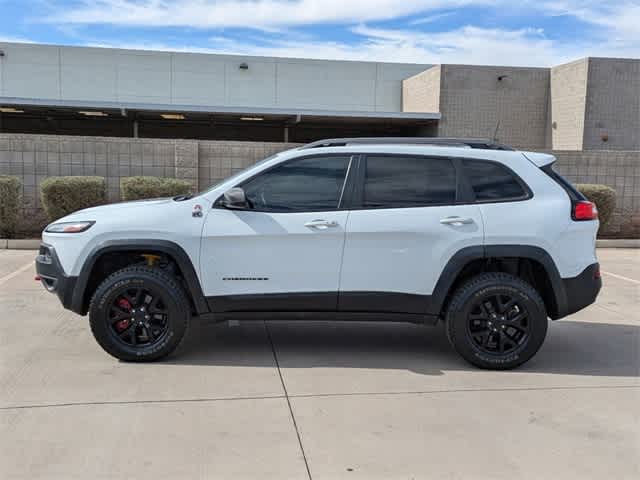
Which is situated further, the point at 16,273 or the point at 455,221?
the point at 16,273

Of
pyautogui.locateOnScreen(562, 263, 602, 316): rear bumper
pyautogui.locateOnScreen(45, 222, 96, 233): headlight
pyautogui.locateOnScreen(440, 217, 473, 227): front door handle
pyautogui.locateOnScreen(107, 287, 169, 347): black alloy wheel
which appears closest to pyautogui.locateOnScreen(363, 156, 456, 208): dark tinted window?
pyautogui.locateOnScreen(440, 217, 473, 227): front door handle

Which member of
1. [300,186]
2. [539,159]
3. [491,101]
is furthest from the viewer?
[491,101]

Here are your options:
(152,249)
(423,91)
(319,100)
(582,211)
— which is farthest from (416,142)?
(319,100)

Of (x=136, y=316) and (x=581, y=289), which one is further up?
(x=581, y=289)

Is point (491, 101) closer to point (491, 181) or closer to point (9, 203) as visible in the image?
point (9, 203)

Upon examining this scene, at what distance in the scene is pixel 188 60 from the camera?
23625 millimetres

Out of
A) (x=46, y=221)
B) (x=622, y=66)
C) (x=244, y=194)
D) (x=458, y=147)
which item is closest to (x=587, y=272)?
(x=458, y=147)

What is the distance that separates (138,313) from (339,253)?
1.70 metres

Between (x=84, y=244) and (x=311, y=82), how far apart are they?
20427mm

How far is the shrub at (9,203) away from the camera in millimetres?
10992

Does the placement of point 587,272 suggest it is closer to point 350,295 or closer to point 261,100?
point 350,295

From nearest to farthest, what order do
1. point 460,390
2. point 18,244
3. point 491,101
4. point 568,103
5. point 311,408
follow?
point 311,408 < point 460,390 < point 18,244 < point 568,103 < point 491,101

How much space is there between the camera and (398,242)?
485cm

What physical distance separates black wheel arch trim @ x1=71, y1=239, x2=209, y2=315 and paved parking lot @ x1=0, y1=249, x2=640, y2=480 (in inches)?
21.0
